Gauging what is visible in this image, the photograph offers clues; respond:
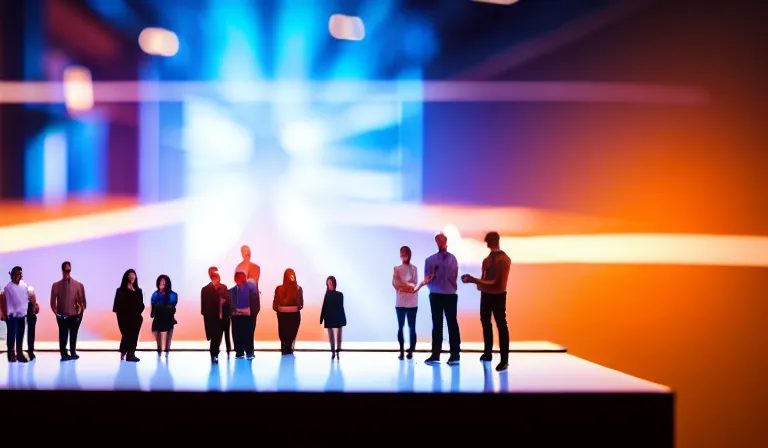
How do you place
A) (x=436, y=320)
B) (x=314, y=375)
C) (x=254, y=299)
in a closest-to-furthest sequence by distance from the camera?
(x=314, y=375) < (x=436, y=320) < (x=254, y=299)

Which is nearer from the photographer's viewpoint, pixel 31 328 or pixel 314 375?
pixel 314 375

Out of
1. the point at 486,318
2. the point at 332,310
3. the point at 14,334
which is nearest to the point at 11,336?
the point at 14,334

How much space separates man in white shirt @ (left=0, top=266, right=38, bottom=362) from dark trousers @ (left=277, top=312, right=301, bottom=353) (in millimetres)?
2806

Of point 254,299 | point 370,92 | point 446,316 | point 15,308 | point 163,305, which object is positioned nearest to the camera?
point 446,316

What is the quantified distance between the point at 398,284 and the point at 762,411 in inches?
224

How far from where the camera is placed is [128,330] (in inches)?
295

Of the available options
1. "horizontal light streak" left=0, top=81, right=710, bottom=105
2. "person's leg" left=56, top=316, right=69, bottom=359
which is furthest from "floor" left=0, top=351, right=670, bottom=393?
"horizontal light streak" left=0, top=81, right=710, bottom=105

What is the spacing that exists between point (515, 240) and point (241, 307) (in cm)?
395

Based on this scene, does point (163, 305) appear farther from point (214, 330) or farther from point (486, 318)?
point (486, 318)

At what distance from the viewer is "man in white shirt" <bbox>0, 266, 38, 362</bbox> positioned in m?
7.18

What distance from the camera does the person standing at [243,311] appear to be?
7.55 m

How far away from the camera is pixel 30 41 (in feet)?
29.9

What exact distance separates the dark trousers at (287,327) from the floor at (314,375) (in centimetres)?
19

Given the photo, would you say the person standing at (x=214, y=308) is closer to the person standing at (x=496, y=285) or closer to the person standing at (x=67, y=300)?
the person standing at (x=67, y=300)
